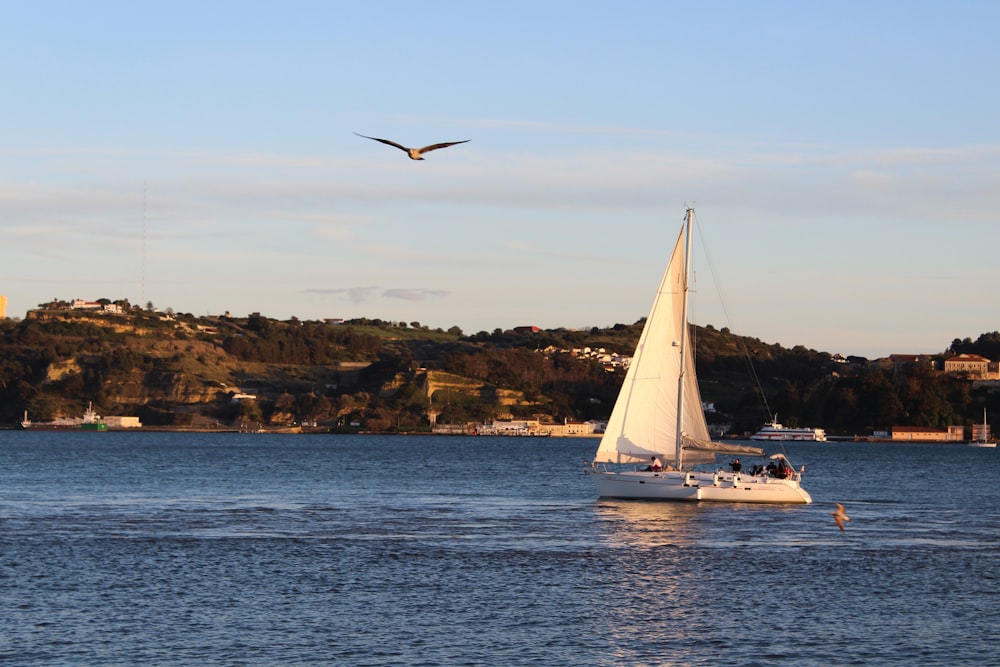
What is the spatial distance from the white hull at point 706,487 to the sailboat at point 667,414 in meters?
Answer: 0.06

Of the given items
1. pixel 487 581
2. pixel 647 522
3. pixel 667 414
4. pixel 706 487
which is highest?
pixel 667 414

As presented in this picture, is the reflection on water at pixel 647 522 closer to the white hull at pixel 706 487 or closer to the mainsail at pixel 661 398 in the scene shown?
the white hull at pixel 706 487

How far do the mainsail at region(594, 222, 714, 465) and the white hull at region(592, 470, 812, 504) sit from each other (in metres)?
1.28

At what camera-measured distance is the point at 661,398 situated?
61.8 meters

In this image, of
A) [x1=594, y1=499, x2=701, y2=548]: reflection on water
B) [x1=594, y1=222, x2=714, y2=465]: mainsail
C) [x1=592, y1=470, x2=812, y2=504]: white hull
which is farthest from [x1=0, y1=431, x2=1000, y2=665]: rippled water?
[x1=594, y1=222, x2=714, y2=465]: mainsail

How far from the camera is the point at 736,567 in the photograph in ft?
133

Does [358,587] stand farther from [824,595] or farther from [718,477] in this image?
[718,477]

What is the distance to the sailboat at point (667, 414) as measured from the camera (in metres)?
61.2

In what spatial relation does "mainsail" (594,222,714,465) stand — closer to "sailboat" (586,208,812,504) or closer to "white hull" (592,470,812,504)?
"sailboat" (586,208,812,504)

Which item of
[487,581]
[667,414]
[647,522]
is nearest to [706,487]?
[667,414]

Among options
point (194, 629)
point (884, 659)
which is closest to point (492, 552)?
point (194, 629)

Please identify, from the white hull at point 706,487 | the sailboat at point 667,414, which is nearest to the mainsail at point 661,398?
the sailboat at point 667,414

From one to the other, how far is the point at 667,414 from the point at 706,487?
3.70 m

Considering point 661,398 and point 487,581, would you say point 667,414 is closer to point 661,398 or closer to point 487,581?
point 661,398
